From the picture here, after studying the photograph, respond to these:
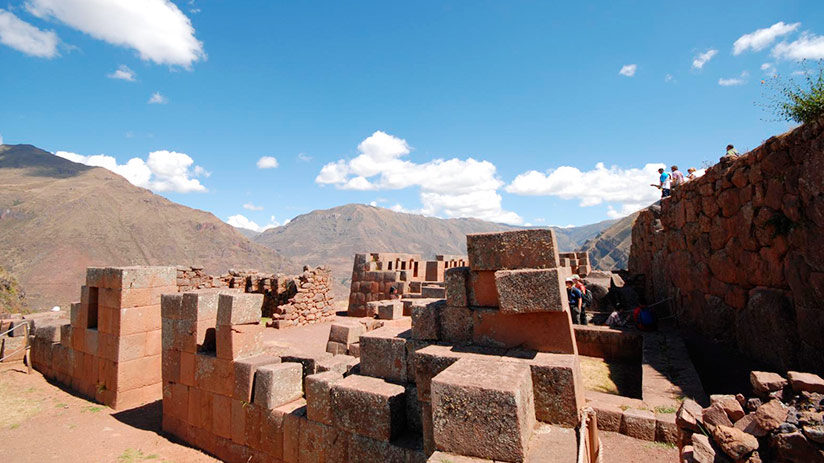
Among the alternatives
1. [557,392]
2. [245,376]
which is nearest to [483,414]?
[557,392]

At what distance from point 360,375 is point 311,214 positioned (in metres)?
193

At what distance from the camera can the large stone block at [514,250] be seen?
4020mm

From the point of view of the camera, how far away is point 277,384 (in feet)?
17.3

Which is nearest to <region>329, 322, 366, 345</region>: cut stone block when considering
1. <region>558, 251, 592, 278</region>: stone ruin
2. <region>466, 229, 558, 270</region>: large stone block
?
<region>466, 229, 558, 270</region>: large stone block

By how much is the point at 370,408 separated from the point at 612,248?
88656 mm

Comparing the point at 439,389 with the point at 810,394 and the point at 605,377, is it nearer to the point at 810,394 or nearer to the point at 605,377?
the point at 810,394

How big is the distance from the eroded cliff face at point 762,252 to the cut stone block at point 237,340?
775 cm

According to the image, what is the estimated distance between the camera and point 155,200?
290ft

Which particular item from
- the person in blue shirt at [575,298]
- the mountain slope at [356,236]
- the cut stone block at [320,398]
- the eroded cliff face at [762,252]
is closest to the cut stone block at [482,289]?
the cut stone block at [320,398]

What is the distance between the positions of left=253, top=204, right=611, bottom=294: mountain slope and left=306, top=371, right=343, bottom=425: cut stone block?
10306cm

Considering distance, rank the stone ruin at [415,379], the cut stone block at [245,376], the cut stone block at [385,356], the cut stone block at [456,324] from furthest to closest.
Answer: the cut stone block at [245,376] → the cut stone block at [385,356] → the cut stone block at [456,324] → the stone ruin at [415,379]

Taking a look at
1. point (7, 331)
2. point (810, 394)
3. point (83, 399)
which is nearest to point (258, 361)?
point (83, 399)

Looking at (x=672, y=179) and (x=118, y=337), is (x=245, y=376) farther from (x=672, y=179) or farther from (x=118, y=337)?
(x=672, y=179)

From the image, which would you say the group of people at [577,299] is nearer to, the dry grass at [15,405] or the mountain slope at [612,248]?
the dry grass at [15,405]
